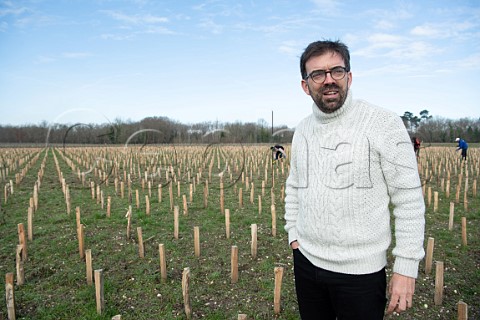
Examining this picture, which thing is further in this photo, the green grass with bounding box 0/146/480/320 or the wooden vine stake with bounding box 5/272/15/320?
the green grass with bounding box 0/146/480/320

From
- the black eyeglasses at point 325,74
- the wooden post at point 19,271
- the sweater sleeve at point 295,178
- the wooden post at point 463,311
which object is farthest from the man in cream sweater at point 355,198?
the wooden post at point 19,271

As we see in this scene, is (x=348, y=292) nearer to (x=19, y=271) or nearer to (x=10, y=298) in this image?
(x=10, y=298)

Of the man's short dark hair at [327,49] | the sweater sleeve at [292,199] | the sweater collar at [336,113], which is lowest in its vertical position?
the sweater sleeve at [292,199]

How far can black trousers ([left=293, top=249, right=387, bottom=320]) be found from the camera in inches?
65.4

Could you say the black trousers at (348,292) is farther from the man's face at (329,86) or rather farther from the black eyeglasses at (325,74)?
the black eyeglasses at (325,74)

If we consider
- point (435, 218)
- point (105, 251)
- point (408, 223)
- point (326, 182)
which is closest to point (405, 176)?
point (408, 223)

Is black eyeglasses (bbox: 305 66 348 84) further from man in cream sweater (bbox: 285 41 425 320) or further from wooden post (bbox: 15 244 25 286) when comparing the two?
wooden post (bbox: 15 244 25 286)

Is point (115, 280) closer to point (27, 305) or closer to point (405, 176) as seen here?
point (27, 305)

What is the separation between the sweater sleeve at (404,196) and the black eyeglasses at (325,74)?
0.39 meters

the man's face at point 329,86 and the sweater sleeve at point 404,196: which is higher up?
the man's face at point 329,86

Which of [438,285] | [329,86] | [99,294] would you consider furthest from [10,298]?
[438,285]

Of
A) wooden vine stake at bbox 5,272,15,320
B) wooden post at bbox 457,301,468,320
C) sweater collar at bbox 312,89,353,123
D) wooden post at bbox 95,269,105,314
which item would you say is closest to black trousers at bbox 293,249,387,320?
sweater collar at bbox 312,89,353,123

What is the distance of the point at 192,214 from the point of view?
771cm

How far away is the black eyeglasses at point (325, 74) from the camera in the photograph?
1.71 metres
